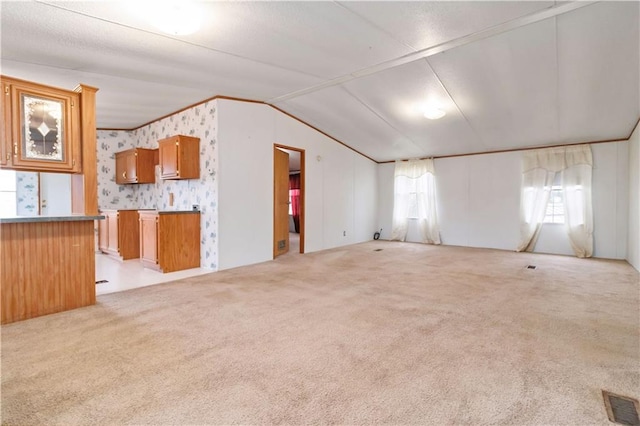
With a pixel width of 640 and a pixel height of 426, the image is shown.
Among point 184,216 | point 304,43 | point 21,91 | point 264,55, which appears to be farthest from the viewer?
point 184,216

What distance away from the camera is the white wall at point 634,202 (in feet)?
15.5

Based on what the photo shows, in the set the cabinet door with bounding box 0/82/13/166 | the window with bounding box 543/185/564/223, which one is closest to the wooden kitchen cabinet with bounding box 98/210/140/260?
the cabinet door with bounding box 0/82/13/166

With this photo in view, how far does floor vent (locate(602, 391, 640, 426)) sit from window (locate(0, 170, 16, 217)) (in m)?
8.36

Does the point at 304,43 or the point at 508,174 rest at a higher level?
the point at 304,43

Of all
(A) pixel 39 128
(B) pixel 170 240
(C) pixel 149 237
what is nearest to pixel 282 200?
(B) pixel 170 240

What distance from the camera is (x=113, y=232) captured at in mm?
5660

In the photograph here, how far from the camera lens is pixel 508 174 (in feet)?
22.3

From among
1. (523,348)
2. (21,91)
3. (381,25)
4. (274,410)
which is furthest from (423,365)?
(21,91)

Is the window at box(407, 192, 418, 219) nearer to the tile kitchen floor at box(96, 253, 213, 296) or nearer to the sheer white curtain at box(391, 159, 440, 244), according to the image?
the sheer white curtain at box(391, 159, 440, 244)

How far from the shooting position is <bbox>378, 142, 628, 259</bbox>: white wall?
5.75 metres

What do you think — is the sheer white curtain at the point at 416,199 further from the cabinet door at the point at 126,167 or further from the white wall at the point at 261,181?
the cabinet door at the point at 126,167

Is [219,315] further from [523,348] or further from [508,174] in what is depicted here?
[508,174]

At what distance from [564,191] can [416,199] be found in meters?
3.03

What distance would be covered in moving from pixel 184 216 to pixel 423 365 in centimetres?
404
